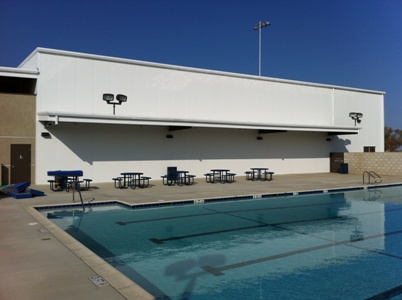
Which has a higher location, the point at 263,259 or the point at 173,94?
the point at 173,94

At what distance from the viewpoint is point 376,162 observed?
2120 centimetres

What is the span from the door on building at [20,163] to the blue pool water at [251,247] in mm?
6019

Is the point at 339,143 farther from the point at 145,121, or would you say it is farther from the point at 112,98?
the point at 112,98

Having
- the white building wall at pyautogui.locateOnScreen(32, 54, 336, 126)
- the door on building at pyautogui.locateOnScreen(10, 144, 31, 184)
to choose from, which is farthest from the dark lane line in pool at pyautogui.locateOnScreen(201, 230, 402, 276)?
the door on building at pyautogui.locateOnScreen(10, 144, 31, 184)

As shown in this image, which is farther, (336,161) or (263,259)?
(336,161)

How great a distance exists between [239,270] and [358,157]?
63.2 ft

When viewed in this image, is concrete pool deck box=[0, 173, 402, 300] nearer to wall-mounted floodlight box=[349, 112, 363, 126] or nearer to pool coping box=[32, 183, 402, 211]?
pool coping box=[32, 183, 402, 211]

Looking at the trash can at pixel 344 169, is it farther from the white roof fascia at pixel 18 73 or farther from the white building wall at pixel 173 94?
the white roof fascia at pixel 18 73

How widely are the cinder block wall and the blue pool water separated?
10.8m

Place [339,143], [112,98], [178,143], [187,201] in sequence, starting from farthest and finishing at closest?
1. [339,143]
2. [178,143]
3. [112,98]
4. [187,201]

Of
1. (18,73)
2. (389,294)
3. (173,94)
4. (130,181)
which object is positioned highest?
(18,73)

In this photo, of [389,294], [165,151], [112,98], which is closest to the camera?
[389,294]

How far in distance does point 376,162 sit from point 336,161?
2418 millimetres

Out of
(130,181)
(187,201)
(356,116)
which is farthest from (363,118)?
(187,201)
